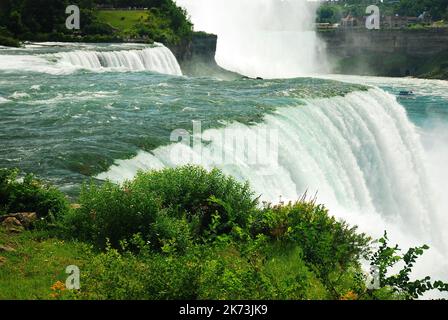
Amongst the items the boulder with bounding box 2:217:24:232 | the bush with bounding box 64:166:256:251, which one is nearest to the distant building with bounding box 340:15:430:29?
the bush with bounding box 64:166:256:251

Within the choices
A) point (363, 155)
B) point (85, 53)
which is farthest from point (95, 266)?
point (85, 53)

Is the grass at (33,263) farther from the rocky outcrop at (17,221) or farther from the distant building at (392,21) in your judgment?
the distant building at (392,21)

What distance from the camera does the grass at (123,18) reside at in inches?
2410

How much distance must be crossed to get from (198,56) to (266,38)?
39545 mm

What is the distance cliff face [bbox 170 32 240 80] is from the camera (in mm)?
61969

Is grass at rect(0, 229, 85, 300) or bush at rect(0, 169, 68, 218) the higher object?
bush at rect(0, 169, 68, 218)

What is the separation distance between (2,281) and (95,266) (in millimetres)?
1298

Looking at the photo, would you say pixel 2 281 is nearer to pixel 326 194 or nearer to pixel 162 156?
pixel 162 156

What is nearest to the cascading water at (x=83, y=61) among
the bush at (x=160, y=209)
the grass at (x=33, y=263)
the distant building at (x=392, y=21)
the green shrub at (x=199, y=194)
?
the green shrub at (x=199, y=194)

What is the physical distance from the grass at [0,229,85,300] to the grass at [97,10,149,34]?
50.9 m

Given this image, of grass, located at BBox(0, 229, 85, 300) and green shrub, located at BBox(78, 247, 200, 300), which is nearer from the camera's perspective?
green shrub, located at BBox(78, 247, 200, 300)

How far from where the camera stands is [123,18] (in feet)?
212

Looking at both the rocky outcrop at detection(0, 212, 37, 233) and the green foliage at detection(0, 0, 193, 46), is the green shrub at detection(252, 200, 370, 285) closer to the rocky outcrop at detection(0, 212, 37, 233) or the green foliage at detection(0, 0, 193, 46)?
the rocky outcrop at detection(0, 212, 37, 233)

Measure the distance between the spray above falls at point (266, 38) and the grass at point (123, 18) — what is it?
745 inches
